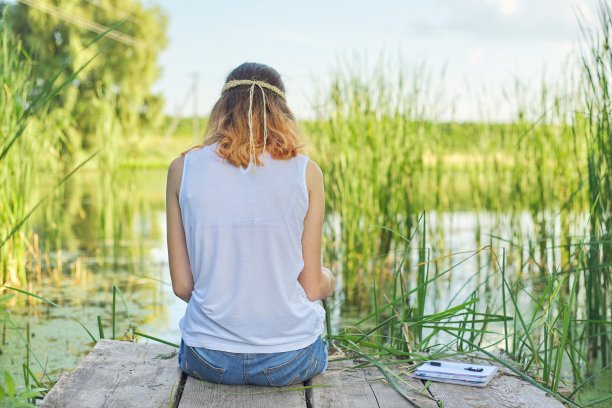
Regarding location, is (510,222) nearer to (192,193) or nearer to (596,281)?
(596,281)

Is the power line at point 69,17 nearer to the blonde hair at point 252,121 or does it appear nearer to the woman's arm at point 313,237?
the blonde hair at point 252,121

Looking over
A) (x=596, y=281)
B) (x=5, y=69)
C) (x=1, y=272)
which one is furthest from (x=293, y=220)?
(x=1, y=272)

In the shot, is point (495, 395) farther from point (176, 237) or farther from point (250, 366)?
point (176, 237)

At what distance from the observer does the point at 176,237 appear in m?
2.04

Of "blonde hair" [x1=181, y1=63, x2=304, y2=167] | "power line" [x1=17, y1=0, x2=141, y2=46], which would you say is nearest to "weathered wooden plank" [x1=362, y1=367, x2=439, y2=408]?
"blonde hair" [x1=181, y1=63, x2=304, y2=167]

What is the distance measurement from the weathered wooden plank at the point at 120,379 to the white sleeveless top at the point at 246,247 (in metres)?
0.16

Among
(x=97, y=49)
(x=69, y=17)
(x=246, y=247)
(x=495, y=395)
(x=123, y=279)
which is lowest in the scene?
(x=123, y=279)

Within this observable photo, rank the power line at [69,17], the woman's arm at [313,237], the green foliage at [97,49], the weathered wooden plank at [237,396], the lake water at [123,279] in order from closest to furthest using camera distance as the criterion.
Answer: the weathered wooden plank at [237,396] → the woman's arm at [313,237] → the lake water at [123,279] → the green foliage at [97,49] → the power line at [69,17]

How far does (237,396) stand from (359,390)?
0.97ft

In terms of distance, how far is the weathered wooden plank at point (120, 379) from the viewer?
1.86 meters

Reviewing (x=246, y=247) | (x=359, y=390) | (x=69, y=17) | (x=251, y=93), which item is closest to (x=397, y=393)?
(x=359, y=390)

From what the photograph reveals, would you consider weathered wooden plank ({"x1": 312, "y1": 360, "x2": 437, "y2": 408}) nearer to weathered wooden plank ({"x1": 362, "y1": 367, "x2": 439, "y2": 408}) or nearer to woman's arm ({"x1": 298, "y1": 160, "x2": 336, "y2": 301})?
weathered wooden plank ({"x1": 362, "y1": 367, "x2": 439, "y2": 408})

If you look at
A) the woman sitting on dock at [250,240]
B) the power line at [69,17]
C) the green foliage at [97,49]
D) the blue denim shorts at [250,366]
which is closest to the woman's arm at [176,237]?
the woman sitting on dock at [250,240]

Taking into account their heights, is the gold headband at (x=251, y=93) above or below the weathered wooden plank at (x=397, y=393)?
above
